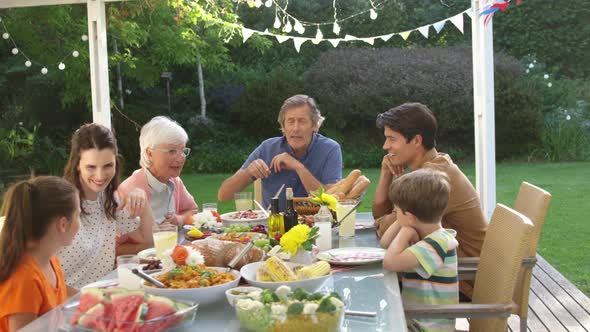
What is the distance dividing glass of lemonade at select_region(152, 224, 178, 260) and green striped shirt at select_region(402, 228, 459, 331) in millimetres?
717

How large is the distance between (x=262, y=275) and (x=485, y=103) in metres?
2.57

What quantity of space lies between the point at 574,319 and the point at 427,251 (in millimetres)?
1850

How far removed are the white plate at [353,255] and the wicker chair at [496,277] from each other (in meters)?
0.22

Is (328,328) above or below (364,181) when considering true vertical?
below

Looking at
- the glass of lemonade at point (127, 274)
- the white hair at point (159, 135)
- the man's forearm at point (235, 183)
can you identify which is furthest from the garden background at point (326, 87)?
the glass of lemonade at point (127, 274)

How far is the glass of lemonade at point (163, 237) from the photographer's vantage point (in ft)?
6.80

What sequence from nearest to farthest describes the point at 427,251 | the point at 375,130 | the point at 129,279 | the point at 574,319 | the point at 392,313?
the point at 392,313 → the point at 129,279 → the point at 427,251 → the point at 574,319 → the point at 375,130

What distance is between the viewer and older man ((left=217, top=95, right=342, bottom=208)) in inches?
134

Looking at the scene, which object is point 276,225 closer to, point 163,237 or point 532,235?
point 163,237

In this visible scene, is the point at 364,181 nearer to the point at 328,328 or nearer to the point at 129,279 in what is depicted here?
the point at 129,279

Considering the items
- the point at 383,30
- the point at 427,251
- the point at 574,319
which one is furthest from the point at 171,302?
the point at 383,30

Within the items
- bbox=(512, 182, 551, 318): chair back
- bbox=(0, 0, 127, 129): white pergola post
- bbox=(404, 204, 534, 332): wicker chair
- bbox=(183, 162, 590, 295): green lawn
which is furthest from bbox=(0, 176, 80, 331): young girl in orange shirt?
bbox=(183, 162, 590, 295): green lawn

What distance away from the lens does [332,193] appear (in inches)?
111

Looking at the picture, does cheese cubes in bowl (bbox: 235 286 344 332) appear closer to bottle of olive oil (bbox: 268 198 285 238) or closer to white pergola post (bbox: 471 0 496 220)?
bottle of olive oil (bbox: 268 198 285 238)
